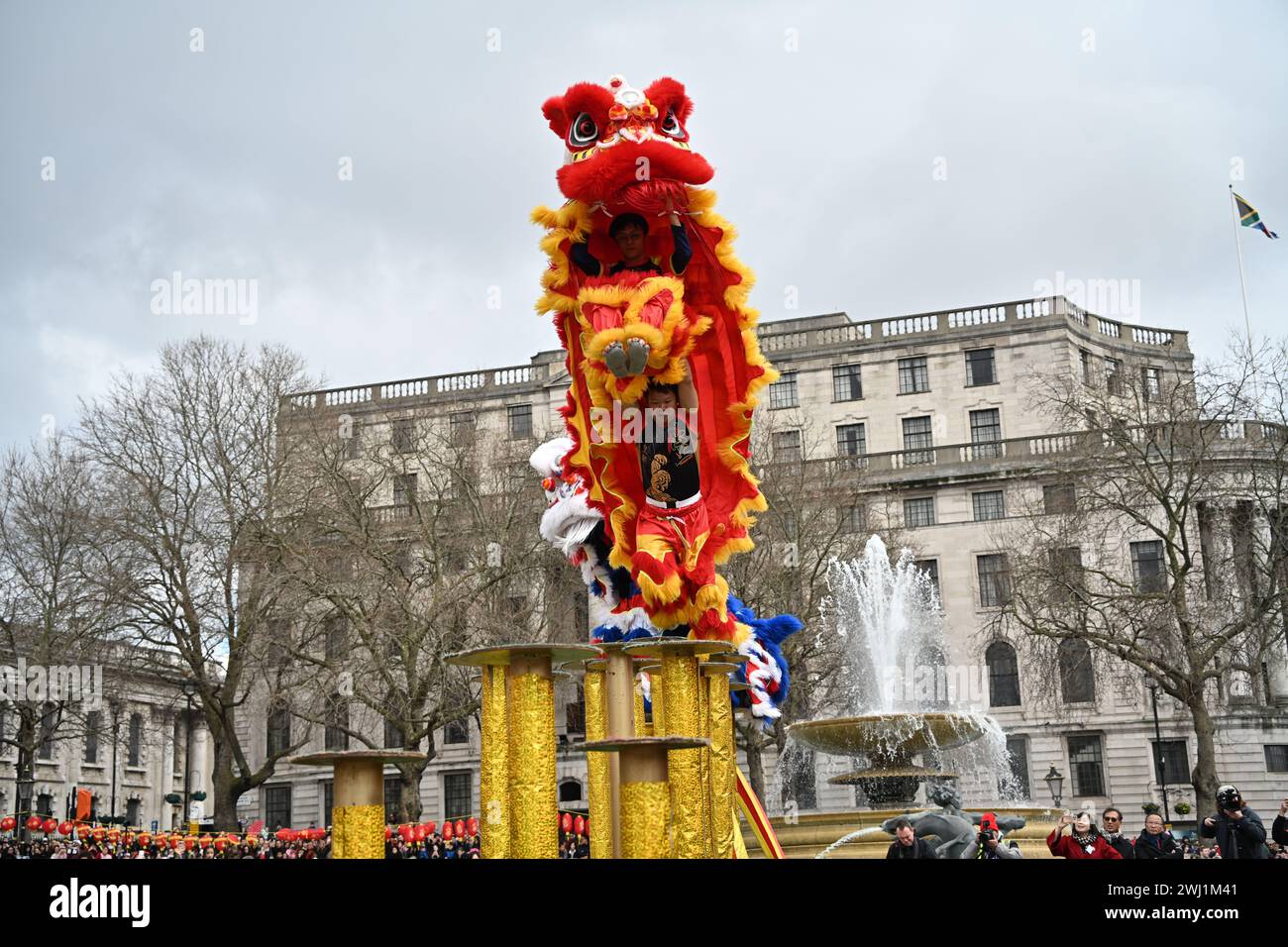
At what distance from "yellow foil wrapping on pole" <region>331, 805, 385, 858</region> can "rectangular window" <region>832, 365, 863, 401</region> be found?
155ft

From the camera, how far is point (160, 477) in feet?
101

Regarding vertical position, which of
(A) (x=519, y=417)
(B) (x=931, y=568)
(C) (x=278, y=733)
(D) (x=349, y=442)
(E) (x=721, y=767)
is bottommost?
(E) (x=721, y=767)

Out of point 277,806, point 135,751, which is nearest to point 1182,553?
point 277,806

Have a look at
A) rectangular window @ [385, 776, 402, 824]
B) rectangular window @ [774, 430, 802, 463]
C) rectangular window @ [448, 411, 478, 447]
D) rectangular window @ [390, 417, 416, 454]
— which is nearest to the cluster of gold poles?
rectangular window @ [390, 417, 416, 454]

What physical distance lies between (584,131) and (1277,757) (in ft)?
136

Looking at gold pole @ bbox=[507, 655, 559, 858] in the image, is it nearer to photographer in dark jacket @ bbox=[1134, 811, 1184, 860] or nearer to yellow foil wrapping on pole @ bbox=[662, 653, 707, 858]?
yellow foil wrapping on pole @ bbox=[662, 653, 707, 858]

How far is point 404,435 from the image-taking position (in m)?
37.5

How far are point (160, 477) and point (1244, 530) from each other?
24.7 metres

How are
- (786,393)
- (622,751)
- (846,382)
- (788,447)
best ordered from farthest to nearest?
1. (786,393)
2. (846,382)
3. (788,447)
4. (622,751)

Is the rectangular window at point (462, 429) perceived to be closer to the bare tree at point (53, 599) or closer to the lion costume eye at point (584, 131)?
the bare tree at point (53, 599)

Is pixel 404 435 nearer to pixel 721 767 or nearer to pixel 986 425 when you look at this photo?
pixel 986 425

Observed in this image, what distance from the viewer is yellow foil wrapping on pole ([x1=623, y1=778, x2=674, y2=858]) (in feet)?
21.0
